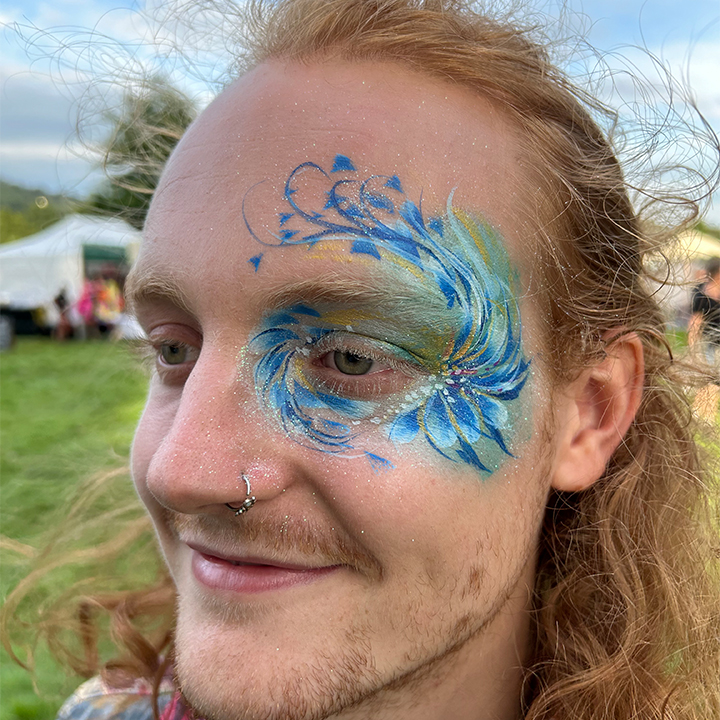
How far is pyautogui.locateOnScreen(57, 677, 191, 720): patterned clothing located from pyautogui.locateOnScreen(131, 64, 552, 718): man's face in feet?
2.40

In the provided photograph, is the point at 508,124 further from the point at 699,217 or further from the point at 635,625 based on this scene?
the point at 635,625

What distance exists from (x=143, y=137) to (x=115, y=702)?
190cm

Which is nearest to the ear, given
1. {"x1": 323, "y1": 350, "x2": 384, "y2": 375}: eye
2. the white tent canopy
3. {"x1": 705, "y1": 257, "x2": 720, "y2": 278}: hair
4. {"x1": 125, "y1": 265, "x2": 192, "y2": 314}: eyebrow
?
{"x1": 323, "y1": 350, "x2": 384, "y2": 375}: eye

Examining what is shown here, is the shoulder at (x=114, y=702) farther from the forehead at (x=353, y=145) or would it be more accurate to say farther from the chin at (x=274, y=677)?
the forehead at (x=353, y=145)

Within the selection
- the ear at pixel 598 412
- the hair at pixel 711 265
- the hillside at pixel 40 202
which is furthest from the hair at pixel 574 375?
the hillside at pixel 40 202

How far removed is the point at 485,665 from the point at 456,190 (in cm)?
113

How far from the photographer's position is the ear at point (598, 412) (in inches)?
61.1

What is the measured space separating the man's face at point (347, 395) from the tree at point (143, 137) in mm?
898

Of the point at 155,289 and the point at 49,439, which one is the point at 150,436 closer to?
the point at 155,289

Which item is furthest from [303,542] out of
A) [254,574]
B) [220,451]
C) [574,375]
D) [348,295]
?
[574,375]

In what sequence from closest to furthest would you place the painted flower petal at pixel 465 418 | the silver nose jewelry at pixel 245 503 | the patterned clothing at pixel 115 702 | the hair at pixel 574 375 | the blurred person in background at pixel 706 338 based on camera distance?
the silver nose jewelry at pixel 245 503, the painted flower petal at pixel 465 418, the hair at pixel 574 375, the blurred person in background at pixel 706 338, the patterned clothing at pixel 115 702

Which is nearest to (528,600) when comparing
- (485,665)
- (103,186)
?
(485,665)

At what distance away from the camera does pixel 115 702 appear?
6.61 feet

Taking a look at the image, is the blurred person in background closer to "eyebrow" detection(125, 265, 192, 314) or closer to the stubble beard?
the stubble beard
